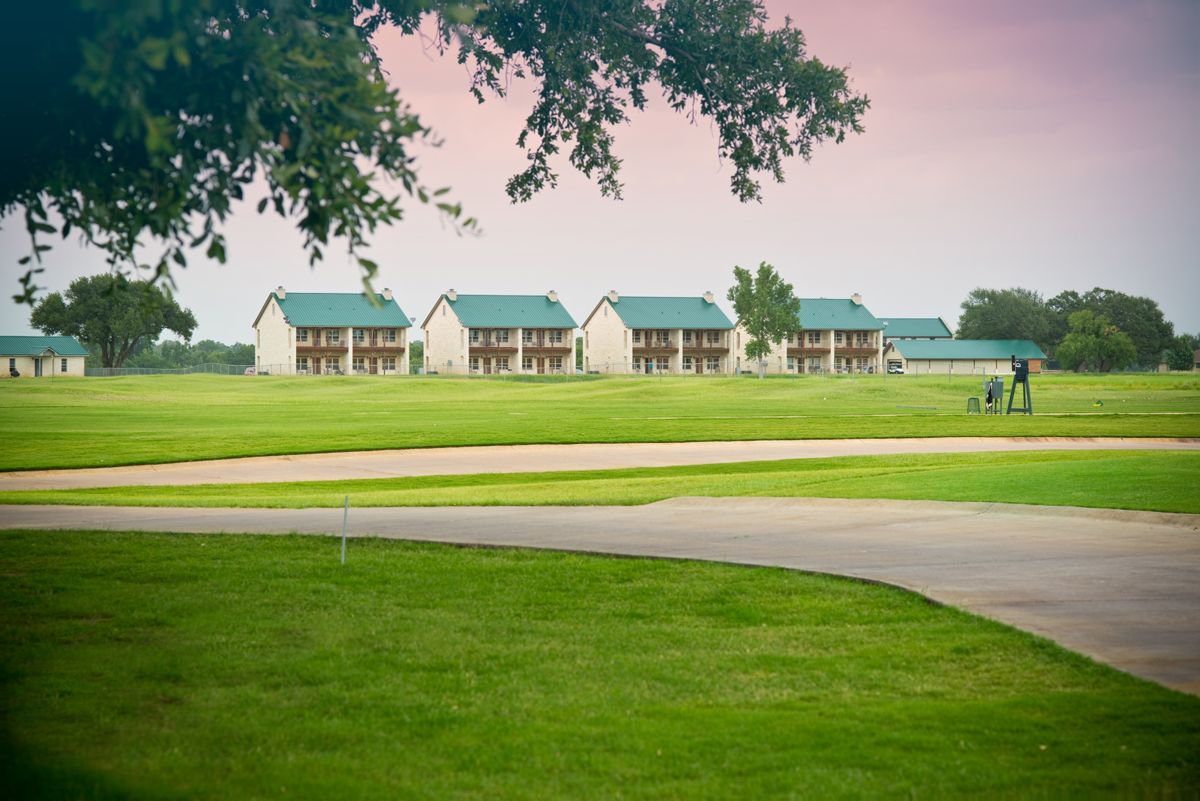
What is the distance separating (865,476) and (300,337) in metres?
84.2

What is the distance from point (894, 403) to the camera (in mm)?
52844

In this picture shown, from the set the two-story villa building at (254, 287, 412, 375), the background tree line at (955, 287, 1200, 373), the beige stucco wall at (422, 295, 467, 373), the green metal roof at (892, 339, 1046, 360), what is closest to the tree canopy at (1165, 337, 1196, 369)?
the background tree line at (955, 287, 1200, 373)

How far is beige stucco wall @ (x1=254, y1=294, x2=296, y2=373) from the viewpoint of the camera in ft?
310

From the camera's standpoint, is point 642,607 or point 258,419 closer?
point 642,607

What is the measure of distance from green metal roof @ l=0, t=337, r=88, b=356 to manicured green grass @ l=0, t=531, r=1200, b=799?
103105 mm

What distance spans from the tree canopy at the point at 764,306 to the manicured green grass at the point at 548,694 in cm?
8088

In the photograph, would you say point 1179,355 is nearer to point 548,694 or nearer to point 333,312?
point 333,312

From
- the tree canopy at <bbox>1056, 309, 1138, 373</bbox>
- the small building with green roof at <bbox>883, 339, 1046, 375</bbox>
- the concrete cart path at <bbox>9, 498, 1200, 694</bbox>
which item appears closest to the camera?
the concrete cart path at <bbox>9, 498, 1200, 694</bbox>

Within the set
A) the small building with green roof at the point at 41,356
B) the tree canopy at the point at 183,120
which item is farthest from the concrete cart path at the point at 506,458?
the small building with green roof at the point at 41,356

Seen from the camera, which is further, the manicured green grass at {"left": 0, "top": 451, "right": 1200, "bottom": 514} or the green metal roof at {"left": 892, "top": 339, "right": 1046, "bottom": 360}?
the green metal roof at {"left": 892, "top": 339, "right": 1046, "bottom": 360}

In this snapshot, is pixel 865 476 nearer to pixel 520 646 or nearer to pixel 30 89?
pixel 520 646

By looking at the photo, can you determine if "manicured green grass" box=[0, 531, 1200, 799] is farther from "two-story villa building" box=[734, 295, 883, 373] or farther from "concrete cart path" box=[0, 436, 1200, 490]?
"two-story villa building" box=[734, 295, 883, 373]

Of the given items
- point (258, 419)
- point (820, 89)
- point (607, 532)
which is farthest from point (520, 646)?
point (258, 419)

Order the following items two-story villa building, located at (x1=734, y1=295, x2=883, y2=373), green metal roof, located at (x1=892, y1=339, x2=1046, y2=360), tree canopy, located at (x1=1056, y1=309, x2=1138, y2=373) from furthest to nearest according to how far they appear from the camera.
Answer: tree canopy, located at (x1=1056, y1=309, x2=1138, y2=373), green metal roof, located at (x1=892, y1=339, x2=1046, y2=360), two-story villa building, located at (x1=734, y1=295, x2=883, y2=373)
